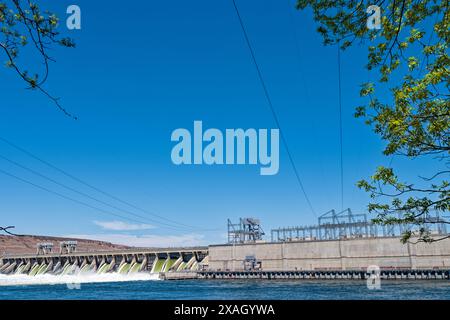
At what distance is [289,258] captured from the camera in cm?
11569

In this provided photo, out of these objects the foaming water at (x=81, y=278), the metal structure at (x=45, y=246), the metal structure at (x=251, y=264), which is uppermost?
the metal structure at (x=45, y=246)

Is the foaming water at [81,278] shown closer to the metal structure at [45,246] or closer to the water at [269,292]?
the metal structure at [45,246]

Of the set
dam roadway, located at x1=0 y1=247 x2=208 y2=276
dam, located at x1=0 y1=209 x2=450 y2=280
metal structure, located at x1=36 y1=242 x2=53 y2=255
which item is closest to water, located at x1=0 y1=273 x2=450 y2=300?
dam, located at x1=0 y1=209 x2=450 y2=280

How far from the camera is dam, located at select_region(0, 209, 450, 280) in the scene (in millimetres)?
96375

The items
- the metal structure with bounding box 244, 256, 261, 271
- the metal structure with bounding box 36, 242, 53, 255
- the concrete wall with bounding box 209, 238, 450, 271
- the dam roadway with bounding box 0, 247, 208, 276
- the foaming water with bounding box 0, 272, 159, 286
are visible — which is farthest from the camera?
the metal structure with bounding box 36, 242, 53, 255

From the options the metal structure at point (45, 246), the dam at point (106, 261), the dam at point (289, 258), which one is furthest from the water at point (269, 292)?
the metal structure at point (45, 246)

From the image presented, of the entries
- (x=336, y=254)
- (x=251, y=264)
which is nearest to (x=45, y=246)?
(x=251, y=264)

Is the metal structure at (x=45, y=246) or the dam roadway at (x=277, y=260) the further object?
the metal structure at (x=45, y=246)

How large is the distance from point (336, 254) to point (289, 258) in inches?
549

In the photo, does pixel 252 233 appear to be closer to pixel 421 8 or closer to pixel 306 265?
pixel 306 265

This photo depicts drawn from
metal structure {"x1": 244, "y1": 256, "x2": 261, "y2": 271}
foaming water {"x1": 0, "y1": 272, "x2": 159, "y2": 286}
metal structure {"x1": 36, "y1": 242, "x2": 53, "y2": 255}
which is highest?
metal structure {"x1": 36, "y1": 242, "x2": 53, "y2": 255}

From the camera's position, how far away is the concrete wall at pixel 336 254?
96.2 meters

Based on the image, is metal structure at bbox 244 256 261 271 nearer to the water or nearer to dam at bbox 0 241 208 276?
dam at bbox 0 241 208 276
